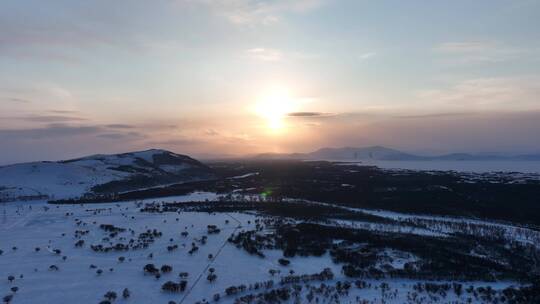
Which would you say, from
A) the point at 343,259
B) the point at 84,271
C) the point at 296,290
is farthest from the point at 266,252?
the point at 84,271

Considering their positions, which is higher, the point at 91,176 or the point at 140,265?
the point at 91,176

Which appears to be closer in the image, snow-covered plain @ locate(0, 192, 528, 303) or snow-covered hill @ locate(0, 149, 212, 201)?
snow-covered plain @ locate(0, 192, 528, 303)

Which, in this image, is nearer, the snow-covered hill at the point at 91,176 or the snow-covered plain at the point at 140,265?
the snow-covered plain at the point at 140,265

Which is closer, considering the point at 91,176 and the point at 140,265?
the point at 140,265
